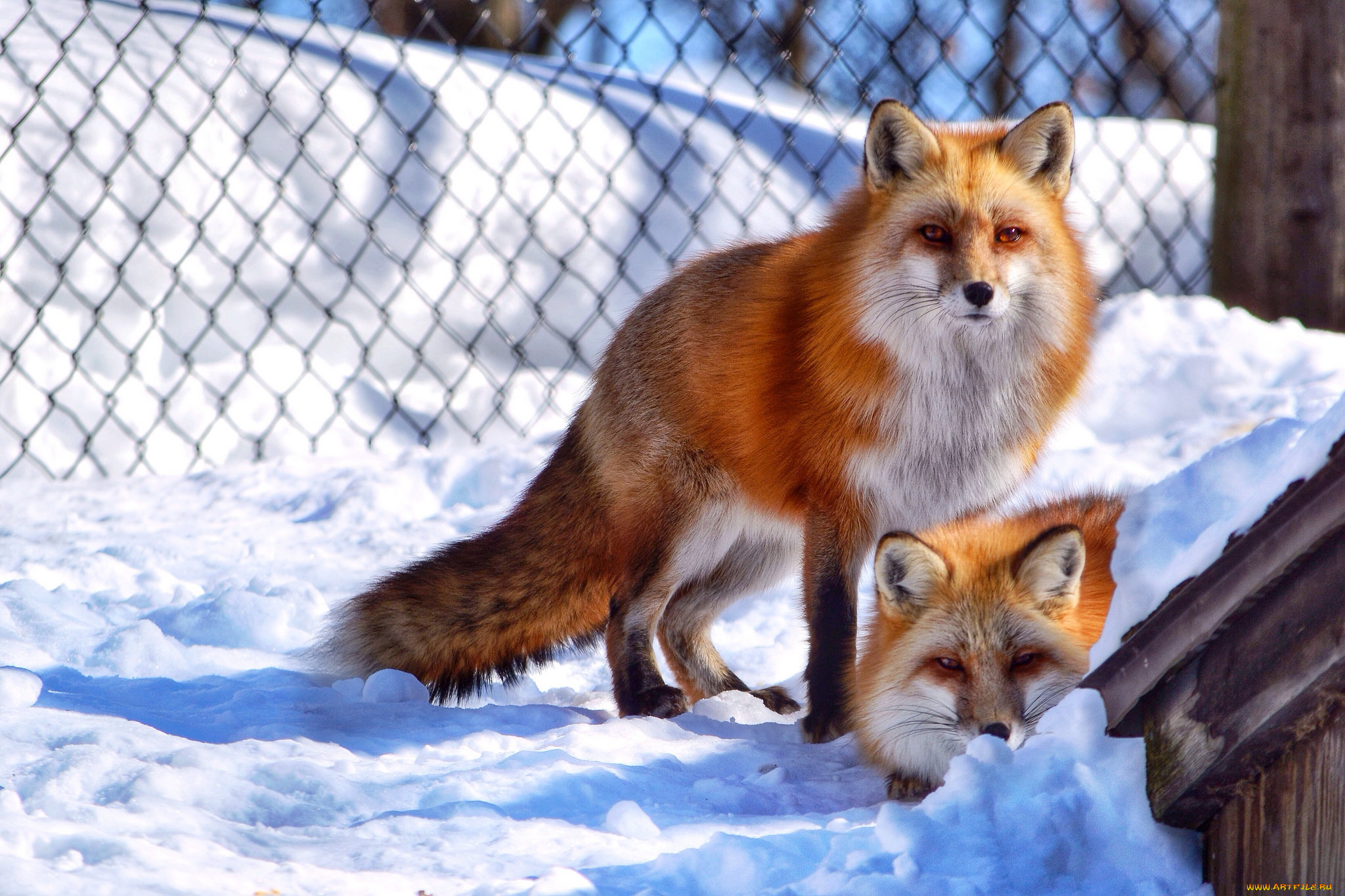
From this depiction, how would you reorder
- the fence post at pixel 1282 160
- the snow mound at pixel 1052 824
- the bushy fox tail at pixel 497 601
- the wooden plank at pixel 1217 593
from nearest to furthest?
the wooden plank at pixel 1217 593, the snow mound at pixel 1052 824, the bushy fox tail at pixel 497 601, the fence post at pixel 1282 160

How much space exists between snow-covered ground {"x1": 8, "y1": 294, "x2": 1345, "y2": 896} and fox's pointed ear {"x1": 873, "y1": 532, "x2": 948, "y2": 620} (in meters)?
0.35

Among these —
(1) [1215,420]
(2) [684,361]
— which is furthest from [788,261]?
(1) [1215,420]

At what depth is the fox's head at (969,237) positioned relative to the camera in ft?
7.84

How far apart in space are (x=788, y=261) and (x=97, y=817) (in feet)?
6.09

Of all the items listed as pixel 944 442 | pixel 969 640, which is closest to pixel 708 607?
pixel 944 442

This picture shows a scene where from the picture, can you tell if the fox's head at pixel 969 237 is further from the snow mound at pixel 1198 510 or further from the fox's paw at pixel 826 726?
the fox's paw at pixel 826 726

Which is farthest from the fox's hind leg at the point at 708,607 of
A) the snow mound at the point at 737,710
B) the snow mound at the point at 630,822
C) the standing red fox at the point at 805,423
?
the snow mound at the point at 630,822

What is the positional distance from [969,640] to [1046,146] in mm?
1139

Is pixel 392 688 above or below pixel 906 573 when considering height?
below

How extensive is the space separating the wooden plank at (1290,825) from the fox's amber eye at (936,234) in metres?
1.30

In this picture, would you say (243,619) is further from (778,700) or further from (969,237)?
(969,237)

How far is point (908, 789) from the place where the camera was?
2.09m

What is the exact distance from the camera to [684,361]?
110 inches

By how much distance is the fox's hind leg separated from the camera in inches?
119
